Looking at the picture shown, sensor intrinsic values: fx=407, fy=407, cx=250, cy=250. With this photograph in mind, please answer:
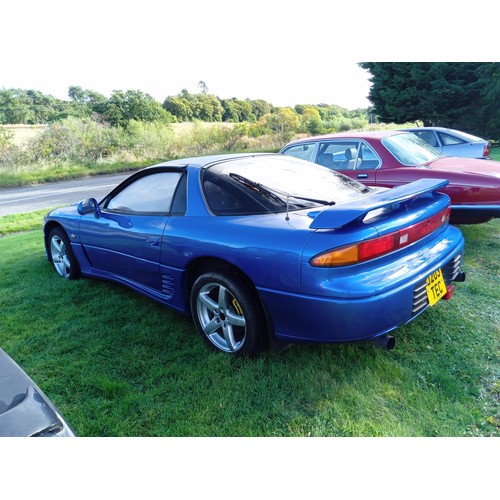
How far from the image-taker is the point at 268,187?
8.84 ft

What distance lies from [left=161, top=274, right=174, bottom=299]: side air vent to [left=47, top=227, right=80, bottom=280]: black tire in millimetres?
1523

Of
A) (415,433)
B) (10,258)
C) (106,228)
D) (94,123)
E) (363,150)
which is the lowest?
(415,433)

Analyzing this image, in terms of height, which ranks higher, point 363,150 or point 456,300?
point 363,150

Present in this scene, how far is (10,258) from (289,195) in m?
4.07

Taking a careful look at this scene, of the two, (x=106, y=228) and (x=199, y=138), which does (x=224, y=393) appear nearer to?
(x=106, y=228)

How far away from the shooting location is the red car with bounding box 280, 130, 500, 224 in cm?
421

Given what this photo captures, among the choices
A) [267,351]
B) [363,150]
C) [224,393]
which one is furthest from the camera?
[363,150]

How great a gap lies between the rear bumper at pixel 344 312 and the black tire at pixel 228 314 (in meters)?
0.15

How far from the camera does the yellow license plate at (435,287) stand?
2.42 meters

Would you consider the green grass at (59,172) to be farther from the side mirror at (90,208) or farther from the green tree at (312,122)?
the side mirror at (90,208)

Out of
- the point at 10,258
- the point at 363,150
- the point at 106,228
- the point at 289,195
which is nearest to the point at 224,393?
the point at 289,195

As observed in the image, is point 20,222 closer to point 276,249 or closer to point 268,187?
point 268,187

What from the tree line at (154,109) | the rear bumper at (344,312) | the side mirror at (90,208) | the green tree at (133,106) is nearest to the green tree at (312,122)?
the tree line at (154,109)

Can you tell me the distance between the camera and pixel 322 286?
6.82 feet
